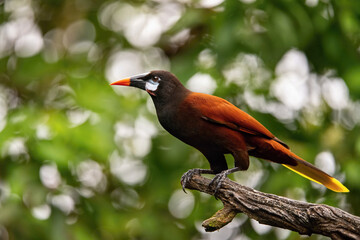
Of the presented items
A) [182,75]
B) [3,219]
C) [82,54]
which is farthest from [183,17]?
[3,219]

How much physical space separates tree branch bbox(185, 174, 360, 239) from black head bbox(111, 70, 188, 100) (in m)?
0.83

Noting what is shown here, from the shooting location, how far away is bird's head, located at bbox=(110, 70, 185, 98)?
427 cm

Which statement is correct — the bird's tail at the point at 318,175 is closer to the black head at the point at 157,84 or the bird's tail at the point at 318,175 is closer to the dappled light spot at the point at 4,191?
the black head at the point at 157,84

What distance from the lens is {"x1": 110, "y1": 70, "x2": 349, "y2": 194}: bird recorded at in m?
4.11

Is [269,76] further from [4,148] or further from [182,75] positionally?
[4,148]

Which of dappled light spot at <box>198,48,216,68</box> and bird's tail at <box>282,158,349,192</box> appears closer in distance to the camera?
bird's tail at <box>282,158,349,192</box>

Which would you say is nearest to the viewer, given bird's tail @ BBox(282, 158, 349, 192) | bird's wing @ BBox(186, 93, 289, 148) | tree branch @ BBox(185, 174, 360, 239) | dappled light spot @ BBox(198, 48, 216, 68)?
tree branch @ BBox(185, 174, 360, 239)

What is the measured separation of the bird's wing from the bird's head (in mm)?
160

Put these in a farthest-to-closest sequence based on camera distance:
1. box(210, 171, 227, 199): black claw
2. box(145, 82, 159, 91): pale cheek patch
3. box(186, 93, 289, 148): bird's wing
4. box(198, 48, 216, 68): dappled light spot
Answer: box(198, 48, 216, 68): dappled light spot < box(145, 82, 159, 91): pale cheek patch < box(186, 93, 289, 148): bird's wing < box(210, 171, 227, 199): black claw

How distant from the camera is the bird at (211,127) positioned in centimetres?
411

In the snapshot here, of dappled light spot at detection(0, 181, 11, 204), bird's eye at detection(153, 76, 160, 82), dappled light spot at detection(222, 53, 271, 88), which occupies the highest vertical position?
bird's eye at detection(153, 76, 160, 82)

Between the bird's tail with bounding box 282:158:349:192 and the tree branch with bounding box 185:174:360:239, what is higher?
the tree branch with bounding box 185:174:360:239

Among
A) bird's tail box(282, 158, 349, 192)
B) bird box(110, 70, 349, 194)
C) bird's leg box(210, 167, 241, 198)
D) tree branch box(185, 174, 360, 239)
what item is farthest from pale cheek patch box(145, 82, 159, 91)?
bird's tail box(282, 158, 349, 192)

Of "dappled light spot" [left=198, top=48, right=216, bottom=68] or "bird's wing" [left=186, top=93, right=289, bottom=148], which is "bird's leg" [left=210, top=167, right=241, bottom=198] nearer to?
"bird's wing" [left=186, top=93, right=289, bottom=148]
